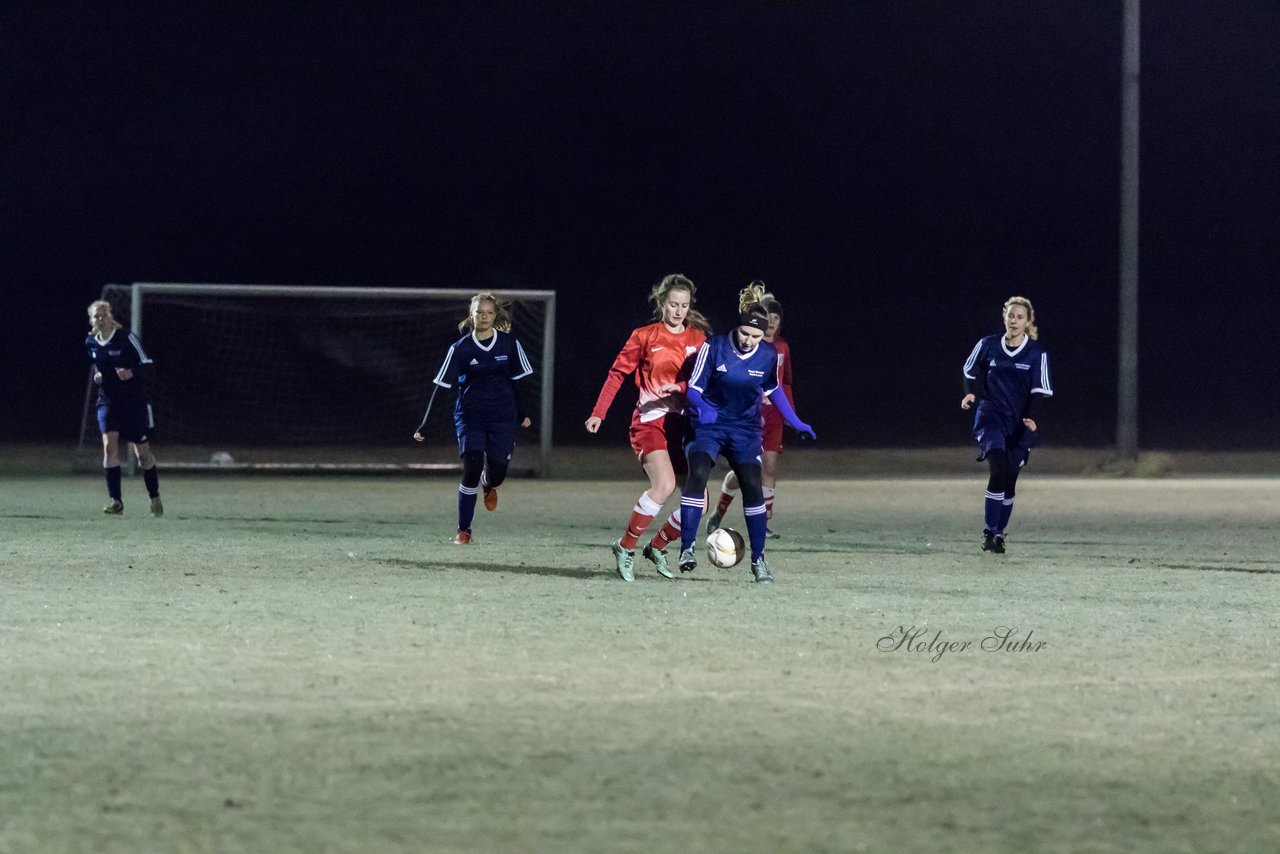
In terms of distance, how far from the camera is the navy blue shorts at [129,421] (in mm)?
14664

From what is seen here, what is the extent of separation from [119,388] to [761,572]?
7076 millimetres

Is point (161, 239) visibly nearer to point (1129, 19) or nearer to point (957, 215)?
point (957, 215)

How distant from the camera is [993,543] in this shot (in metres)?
12.1

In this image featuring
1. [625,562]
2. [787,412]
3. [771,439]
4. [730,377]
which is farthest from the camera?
[771,439]

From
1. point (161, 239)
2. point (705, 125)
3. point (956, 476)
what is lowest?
point (956, 476)

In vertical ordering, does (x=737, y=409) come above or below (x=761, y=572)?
above

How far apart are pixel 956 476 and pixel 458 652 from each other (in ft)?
58.3

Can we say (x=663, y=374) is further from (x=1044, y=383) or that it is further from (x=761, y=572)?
(x=1044, y=383)

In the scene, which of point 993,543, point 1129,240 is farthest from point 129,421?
point 1129,240

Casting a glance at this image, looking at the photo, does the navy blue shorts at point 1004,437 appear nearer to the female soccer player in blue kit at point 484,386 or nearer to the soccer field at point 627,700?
the soccer field at point 627,700

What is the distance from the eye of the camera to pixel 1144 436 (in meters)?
32.9

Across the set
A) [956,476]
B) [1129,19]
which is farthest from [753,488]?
[1129,19]

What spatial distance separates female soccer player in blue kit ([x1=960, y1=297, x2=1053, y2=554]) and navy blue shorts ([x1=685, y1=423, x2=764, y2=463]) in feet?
8.55

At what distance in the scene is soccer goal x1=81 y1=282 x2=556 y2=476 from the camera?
26125 millimetres
